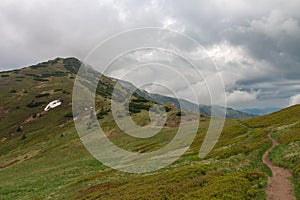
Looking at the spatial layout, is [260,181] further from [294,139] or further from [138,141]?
[138,141]

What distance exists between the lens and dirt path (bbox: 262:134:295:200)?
24.2m

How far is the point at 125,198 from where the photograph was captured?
98.1 feet

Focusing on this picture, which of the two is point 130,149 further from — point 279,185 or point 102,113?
point 279,185

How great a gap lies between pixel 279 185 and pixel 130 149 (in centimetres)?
6589

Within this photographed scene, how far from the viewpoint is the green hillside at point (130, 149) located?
29375 millimetres

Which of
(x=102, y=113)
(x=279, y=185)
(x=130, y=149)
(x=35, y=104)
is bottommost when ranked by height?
(x=279, y=185)

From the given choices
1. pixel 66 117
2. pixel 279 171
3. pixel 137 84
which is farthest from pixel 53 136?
pixel 279 171

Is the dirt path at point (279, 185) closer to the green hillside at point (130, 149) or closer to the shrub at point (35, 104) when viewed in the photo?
the green hillside at point (130, 149)

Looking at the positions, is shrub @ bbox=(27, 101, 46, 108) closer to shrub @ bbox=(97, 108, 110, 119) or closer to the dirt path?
shrub @ bbox=(97, 108, 110, 119)

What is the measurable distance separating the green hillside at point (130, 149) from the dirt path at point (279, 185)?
741mm

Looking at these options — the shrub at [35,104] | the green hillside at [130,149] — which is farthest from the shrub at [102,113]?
the shrub at [35,104]

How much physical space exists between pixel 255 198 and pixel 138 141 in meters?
80.5

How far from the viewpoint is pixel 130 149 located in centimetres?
9006

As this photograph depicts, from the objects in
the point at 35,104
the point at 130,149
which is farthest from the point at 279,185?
the point at 35,104
